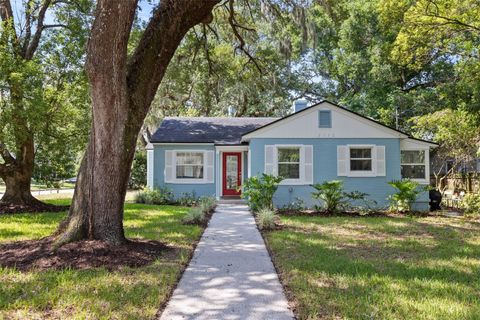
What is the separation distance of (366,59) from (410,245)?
682 inches

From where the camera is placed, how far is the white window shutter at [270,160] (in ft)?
44.5

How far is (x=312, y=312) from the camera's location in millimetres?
3564

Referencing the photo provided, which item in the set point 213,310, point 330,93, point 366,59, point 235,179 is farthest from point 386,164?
point 330,93

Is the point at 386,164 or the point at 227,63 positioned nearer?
the point at 386,164

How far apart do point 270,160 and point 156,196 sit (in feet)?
15.7

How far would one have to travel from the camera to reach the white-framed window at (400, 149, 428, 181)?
14.4 metres

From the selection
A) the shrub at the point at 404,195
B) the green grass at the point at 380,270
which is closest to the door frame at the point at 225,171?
the shrub at the point at 404,195

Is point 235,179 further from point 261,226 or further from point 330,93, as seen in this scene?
point 330,93

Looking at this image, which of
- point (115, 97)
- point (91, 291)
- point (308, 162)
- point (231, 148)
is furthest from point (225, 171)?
point (91, 291)

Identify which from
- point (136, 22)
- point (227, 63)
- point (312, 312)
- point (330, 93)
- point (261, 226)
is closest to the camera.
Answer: point (312, 312)

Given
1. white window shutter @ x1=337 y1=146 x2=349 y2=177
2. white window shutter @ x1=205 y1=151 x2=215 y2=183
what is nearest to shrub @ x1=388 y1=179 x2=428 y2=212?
white window shutter @ x1=337 y1=146 x2=349 y2=177

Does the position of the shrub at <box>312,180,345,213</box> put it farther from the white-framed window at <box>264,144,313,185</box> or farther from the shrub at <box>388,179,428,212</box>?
the shrub at <box>388,179,428,212</box>

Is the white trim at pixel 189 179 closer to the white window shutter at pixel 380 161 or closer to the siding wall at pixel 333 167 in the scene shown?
the siding wall at pixel 333 167

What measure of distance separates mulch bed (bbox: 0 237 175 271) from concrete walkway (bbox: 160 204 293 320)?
799 millimetres
